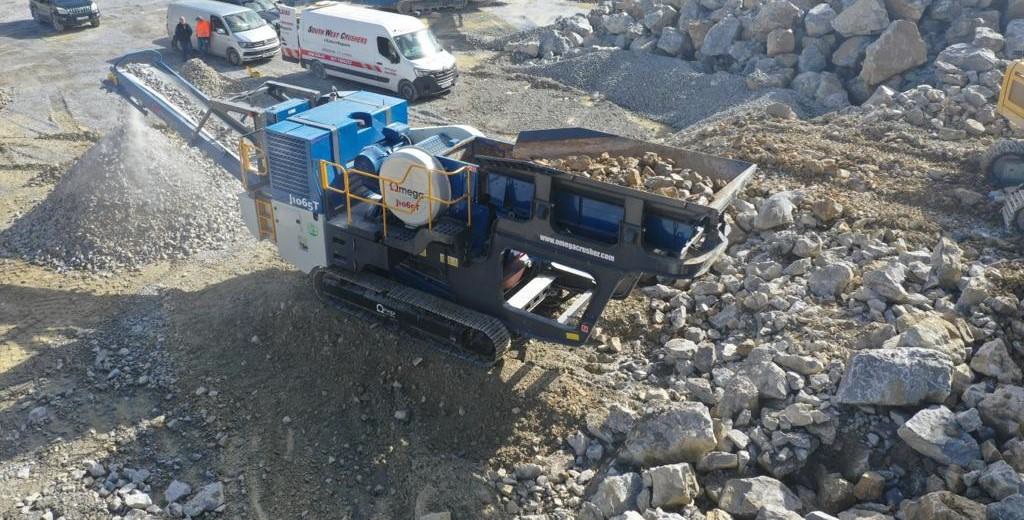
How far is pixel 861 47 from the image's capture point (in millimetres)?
17922

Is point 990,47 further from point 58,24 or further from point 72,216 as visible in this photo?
point 58,24

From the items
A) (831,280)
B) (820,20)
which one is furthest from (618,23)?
(831,280)

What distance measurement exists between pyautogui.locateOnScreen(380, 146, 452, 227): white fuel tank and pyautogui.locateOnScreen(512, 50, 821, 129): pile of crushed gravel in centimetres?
985

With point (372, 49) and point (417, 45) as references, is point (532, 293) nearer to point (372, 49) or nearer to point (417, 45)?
point (417, 45)

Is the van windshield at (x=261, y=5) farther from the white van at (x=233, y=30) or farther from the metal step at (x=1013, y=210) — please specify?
the metal step at (x=1013, y=210)

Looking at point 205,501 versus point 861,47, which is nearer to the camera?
point 205,501

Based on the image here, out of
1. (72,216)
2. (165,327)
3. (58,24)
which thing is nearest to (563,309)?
(165,327)

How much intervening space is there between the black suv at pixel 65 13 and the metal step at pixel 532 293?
73.8ft

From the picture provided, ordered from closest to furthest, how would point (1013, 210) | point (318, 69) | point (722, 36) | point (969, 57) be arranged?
point (1013, 210), point (969, 57), point (722, 36), point (318, 69)

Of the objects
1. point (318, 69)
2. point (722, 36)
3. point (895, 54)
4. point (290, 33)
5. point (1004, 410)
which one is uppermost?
point (895, 54)

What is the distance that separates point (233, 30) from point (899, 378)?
19.9 metres

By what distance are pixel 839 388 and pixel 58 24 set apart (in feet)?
85.5

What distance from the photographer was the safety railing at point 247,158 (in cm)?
964

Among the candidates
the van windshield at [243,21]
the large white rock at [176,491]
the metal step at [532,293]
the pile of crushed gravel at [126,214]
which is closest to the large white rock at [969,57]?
the metal step at [532,293]
